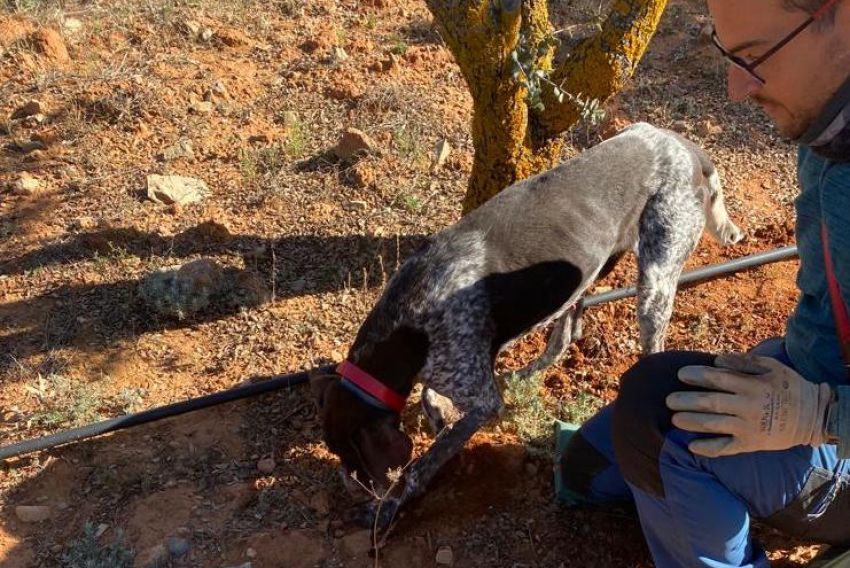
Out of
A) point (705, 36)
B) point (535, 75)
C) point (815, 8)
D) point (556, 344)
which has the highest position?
point (815, 8)

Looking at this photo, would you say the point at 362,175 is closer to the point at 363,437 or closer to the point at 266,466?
the point at 266,466

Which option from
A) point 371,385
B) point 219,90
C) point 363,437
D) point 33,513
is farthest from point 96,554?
point 219,90

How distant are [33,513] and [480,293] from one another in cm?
227

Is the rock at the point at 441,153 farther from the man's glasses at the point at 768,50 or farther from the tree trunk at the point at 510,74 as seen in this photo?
the man's glasses at the point at 768,50

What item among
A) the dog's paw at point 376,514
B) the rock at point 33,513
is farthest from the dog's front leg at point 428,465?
the rock at point 33,513

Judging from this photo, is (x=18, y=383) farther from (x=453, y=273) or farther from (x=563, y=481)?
(x=563, y=481)

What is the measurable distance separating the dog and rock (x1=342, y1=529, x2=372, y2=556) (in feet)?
0.26

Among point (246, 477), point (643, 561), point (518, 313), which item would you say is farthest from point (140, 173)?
point (643, 561)

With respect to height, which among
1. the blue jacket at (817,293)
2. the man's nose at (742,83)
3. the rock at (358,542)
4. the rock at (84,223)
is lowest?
the rock at (358,542)

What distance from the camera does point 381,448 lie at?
3643 mm

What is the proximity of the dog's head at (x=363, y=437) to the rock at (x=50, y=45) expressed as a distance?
4.50 m

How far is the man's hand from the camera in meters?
2.54

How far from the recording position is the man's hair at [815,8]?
6.92ft

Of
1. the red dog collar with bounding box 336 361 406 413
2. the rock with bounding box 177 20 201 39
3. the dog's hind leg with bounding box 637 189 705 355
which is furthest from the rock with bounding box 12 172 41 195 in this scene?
the dog's hind leg with bounding box 637 189 705 355
